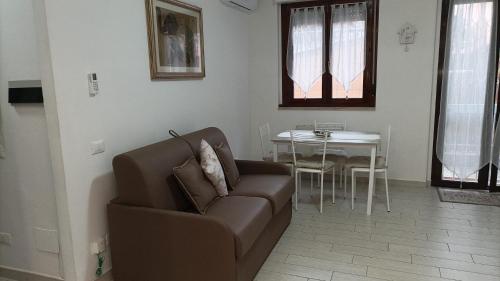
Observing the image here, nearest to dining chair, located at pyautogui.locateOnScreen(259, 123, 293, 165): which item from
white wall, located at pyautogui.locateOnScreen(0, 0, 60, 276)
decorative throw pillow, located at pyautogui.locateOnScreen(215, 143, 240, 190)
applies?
decorative throw pillow, located at pyautogui.locateOnScreen(215, 143, 240, 190)

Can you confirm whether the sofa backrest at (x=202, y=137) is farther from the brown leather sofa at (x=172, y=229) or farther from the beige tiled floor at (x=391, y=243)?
the beige tiled floor at (x=391, y=243)

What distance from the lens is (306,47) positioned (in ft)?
15.2

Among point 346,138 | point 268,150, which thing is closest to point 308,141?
point 346,138

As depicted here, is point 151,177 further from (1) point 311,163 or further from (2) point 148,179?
(1) point 311,163

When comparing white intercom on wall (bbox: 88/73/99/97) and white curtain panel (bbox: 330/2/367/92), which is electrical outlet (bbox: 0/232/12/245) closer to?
white intercom on wall (bbox: 88/73/99/97)

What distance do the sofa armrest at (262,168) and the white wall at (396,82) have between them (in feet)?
5.12

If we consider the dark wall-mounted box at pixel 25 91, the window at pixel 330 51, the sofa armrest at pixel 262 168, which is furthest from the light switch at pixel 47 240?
the window at pixel 330 51

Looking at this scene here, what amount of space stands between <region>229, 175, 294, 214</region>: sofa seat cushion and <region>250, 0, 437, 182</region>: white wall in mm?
1732

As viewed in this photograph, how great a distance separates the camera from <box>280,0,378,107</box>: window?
438 cm

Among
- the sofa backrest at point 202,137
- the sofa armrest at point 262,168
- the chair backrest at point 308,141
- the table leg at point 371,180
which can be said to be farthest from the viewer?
the chair backrest at point 308,141

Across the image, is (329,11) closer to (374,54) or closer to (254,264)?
(374,54)

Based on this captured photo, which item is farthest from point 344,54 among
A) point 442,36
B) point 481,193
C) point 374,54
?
point 481,193

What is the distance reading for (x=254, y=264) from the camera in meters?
2.52

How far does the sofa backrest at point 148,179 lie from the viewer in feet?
7.61
